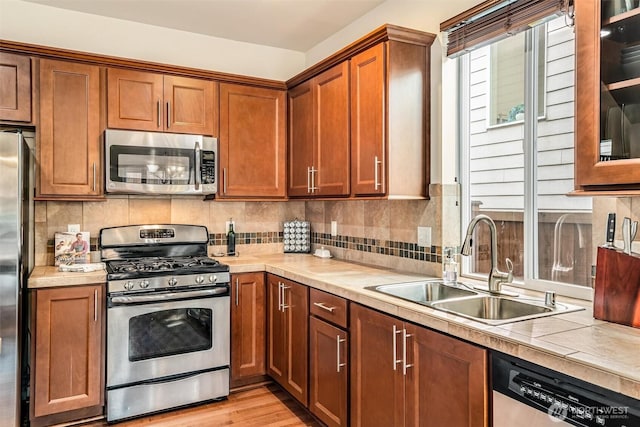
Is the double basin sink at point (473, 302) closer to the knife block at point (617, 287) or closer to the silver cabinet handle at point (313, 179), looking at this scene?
the knife block at point (617, 287)

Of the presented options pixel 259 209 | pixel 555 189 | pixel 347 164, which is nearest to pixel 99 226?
pixel 259 209

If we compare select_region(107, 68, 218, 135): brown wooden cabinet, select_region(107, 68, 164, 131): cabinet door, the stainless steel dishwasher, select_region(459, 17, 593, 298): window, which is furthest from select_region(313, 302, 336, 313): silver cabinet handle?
select_region(107, 68, 164, 131): cabinet door

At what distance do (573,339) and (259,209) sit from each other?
280cm

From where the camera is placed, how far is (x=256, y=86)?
139 inches

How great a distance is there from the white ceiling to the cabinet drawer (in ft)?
6.42

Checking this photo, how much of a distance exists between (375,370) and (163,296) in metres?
1.48

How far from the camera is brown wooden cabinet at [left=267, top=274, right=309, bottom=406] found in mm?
2754

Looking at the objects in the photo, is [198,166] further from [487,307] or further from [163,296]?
[487,307]

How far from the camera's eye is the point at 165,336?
2.89 metres

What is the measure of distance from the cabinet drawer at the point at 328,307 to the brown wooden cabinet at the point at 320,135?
2.25 ft

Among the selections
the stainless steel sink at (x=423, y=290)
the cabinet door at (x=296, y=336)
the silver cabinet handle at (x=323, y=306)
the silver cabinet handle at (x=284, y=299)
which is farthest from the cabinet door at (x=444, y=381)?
the silver cabinet handle at (x=284, y=299)

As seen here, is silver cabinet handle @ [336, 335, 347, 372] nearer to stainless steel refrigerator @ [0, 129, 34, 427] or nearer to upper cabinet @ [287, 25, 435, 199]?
upper cabinet @ [287, 25, 435, 199]

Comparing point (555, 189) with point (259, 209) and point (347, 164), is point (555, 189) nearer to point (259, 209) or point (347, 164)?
point (347, 164)

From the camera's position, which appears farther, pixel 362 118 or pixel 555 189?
pixel 362 118
